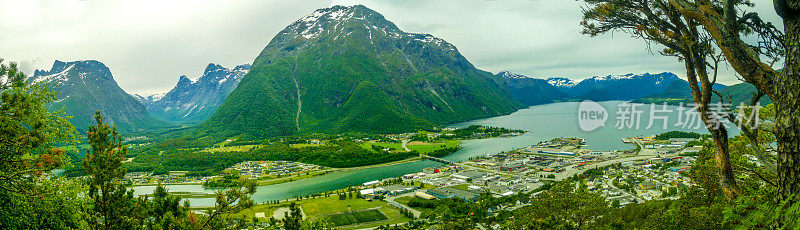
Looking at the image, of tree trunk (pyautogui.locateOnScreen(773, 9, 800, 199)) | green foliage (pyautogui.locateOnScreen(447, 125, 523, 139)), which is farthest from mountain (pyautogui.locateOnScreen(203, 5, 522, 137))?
tree trunk (pyautogui.locateOnScreen(773, 9, 800, 199))

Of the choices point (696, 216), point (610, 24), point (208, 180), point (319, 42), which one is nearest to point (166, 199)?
point (610, 24)

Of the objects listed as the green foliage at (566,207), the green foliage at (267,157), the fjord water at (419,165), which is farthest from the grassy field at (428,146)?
the green foliage at (566,207)

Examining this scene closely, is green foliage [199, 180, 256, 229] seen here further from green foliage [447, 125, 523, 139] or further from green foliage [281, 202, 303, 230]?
green foliage [447, 125, 523, 139]

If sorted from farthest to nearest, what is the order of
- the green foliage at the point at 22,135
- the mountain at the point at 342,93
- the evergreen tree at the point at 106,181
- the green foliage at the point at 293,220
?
the mountain at the point at 342,93 < the green foliage at the point at 293,220 < the evergreen tree at the point at 106,181 < the green foliage at the point at 22,135

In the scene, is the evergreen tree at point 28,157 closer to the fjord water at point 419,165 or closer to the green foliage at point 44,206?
the green foliage at point 44,206

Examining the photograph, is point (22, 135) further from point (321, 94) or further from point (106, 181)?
point (321, 94)

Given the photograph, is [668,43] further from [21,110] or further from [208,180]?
[208,180]

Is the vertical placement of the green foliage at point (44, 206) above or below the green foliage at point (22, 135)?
below

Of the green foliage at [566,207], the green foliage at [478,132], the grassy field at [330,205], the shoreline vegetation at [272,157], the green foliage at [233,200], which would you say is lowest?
the grassy field at [330,205]

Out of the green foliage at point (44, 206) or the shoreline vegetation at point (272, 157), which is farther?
the shoreline vegetation at point (272, 157)
